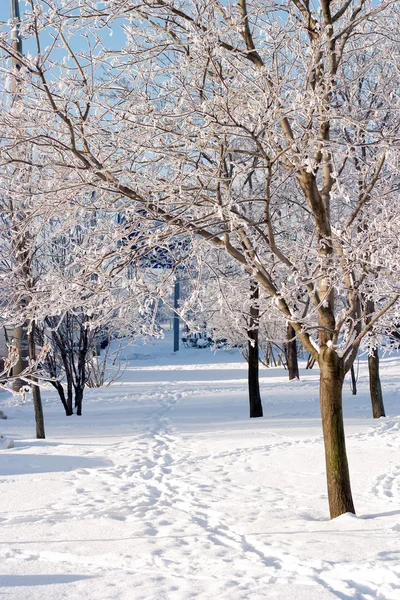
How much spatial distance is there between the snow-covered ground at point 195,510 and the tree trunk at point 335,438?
238 mm

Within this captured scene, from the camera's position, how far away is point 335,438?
211 inches

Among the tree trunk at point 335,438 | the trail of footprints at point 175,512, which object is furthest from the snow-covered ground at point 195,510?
the tree trunk at point 335,438

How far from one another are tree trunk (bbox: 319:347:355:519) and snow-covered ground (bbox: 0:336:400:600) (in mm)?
238

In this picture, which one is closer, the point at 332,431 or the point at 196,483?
the point at 332,431

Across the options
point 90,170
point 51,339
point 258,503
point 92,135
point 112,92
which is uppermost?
point 112,92

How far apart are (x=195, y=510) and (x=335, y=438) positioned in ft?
4.95

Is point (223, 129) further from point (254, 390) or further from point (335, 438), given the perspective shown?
point (254, 390)

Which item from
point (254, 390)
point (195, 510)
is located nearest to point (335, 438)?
point (195, 510)

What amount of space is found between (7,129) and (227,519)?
3.78 meters

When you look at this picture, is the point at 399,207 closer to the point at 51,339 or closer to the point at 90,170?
the point at 90,170

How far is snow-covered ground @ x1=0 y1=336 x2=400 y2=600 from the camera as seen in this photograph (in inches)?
146

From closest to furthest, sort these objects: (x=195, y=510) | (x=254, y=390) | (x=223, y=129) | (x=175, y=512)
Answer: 1. (x=223, y=129)
2. (x=175, y=512)
3. (x=195, y=510)
4. (x=254, y=390)

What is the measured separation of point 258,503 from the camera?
20.2 feet

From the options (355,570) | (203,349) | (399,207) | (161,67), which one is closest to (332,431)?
(355,570)
